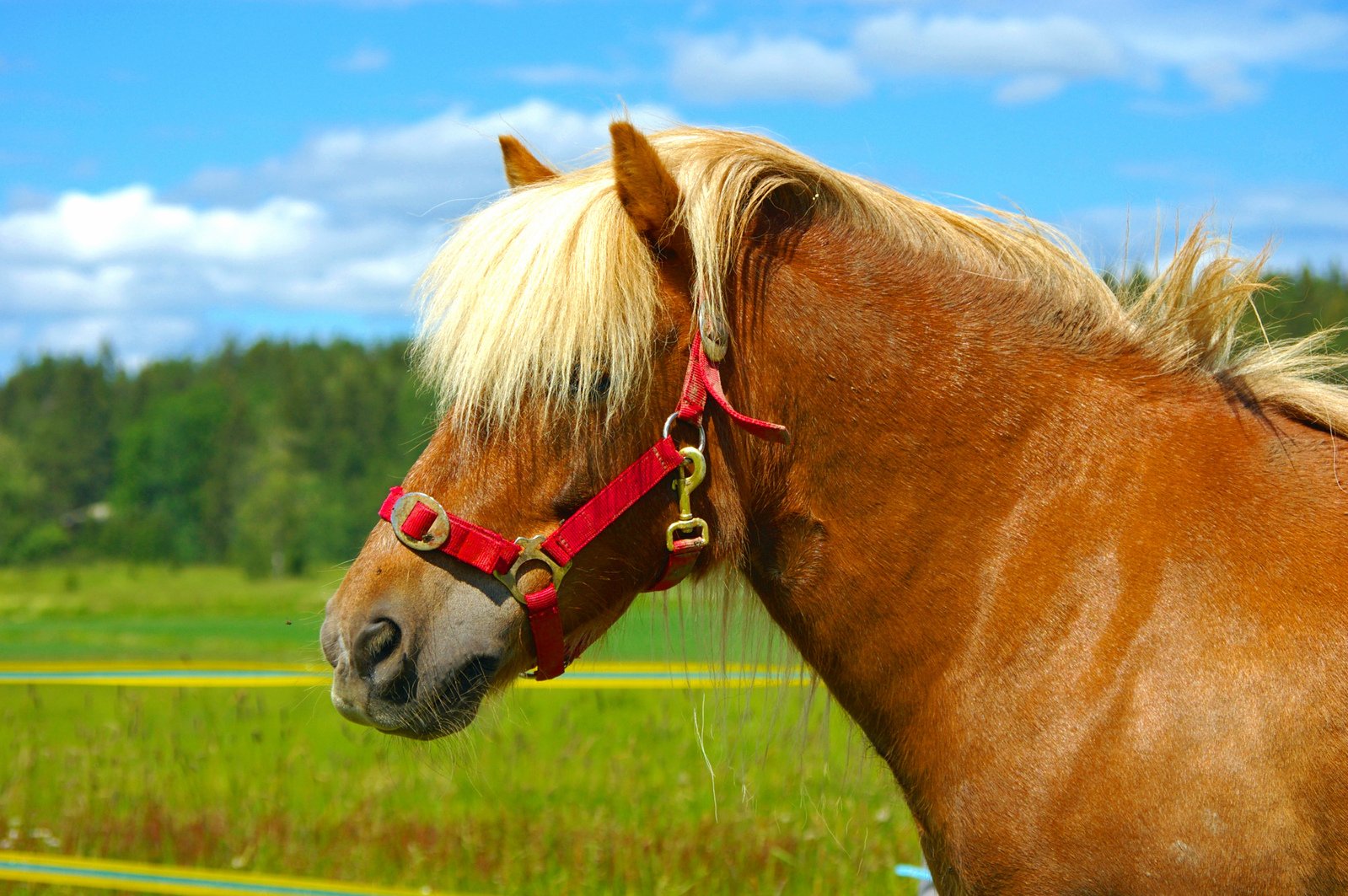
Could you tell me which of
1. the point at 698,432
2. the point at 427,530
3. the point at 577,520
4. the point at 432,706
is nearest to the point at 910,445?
the point at 698,432

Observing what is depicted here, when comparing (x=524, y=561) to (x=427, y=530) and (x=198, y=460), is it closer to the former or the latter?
(x=427, y=530)

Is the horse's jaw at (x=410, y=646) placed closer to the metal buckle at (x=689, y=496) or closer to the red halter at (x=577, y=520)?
the red halter at (x=577, y=520)

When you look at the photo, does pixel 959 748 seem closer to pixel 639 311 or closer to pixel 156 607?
pixel 639 311

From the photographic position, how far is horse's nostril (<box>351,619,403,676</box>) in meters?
2.06

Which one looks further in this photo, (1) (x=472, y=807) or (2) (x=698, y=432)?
(1) (x=472, y=807)

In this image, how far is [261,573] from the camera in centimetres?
4309

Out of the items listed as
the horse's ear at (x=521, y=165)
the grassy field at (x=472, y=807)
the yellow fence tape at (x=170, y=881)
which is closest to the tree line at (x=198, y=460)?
the grassy field at (x=472, y=807)

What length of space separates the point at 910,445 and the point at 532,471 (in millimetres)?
708

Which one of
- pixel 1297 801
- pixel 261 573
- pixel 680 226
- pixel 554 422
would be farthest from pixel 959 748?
pixel 261 573

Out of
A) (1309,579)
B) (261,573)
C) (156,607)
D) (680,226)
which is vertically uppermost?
(680,226)

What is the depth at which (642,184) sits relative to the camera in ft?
6.86

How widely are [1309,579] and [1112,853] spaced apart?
57 cm

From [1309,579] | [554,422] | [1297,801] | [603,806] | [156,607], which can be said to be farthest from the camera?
[156,607]

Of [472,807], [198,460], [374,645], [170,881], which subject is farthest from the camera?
[198,460]
